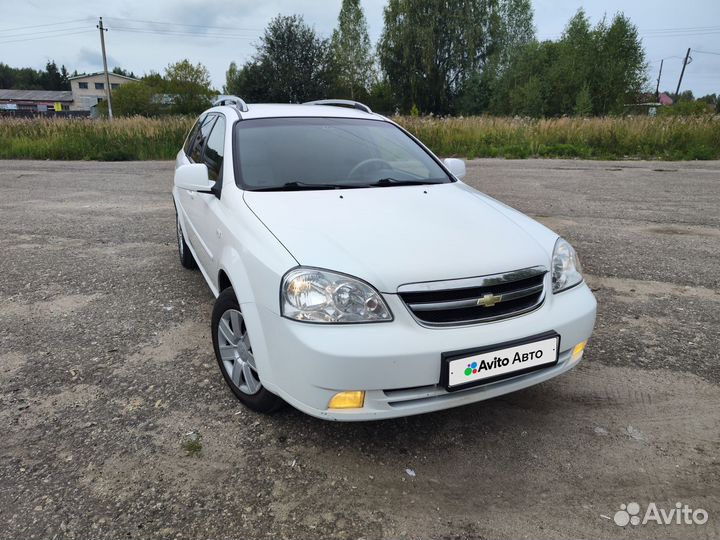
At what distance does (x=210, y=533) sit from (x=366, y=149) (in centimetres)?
254

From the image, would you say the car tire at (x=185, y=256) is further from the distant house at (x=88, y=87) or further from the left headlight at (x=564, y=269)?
the distant house at (x=88, y=87)

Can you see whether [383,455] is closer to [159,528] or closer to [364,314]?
[364,314]

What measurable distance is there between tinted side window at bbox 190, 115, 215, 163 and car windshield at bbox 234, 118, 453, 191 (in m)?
0.82

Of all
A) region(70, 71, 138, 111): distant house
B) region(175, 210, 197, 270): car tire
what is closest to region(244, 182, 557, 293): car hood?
region(175, 210, 197, 270): car tire

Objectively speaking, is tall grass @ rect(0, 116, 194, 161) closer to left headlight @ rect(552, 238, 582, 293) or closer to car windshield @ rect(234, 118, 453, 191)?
car windshield @ rect(234, 118, 453, 191)

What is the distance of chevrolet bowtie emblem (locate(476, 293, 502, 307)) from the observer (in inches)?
85.4

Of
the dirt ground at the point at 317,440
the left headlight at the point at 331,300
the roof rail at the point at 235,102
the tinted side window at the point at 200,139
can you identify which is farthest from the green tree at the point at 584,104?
the left headlight at the point at 331,300

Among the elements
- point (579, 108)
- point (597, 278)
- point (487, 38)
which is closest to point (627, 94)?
point (579, 108)

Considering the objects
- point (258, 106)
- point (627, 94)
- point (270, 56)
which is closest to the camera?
point (258, 106)

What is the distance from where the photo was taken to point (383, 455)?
2.31 m

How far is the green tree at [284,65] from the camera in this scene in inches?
1549

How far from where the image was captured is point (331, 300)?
2.09 meters

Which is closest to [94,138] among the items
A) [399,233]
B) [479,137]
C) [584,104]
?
[479,137]

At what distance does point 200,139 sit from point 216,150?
1.00 m
